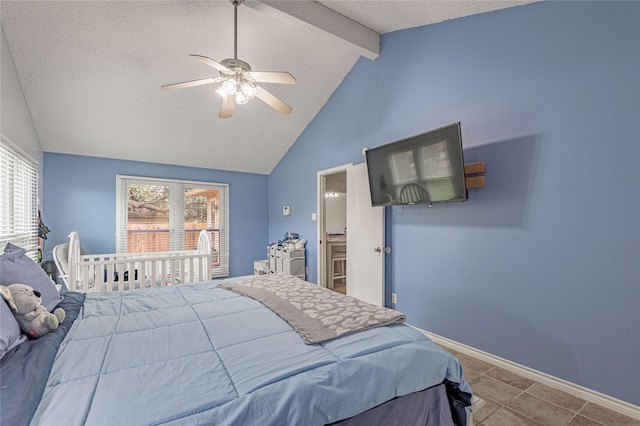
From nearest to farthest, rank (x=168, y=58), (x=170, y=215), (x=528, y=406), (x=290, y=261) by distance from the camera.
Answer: (x=528, y=406)
(x=168, y=58)
(x=290, y=261)
(x=170, y=215)

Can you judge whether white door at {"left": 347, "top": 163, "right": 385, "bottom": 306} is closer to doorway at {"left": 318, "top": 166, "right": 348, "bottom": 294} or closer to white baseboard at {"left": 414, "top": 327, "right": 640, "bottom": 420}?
doorway at {"left": 318, "top": 166, "right": 348, "bottom": 294}

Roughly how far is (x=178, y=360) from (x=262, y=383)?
1.33 feet

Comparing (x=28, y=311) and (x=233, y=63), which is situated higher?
(x=233, y=63)

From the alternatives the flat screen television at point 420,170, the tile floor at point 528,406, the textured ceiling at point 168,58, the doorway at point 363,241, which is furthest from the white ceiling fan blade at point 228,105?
the tile floor at point 528,406

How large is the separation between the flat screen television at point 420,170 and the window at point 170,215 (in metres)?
3.38

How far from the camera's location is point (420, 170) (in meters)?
2.79

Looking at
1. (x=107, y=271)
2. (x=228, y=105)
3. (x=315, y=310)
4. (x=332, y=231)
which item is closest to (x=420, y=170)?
(x=315, y=310)

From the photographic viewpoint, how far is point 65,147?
4227 millimetres

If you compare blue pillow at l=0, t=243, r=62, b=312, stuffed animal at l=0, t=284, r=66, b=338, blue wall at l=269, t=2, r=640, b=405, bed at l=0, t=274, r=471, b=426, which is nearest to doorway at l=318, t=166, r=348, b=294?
blue wall at l=269, t=2, r=640, b=405

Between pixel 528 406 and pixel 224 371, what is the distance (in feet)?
6.52

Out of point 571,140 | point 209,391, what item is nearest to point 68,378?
point 209,391

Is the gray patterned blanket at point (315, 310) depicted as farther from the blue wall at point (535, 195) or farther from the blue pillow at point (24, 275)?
the blue wall at point (535, 195)

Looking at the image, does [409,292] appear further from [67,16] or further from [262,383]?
[67,16]

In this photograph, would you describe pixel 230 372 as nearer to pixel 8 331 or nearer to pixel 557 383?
pixel 8 331
